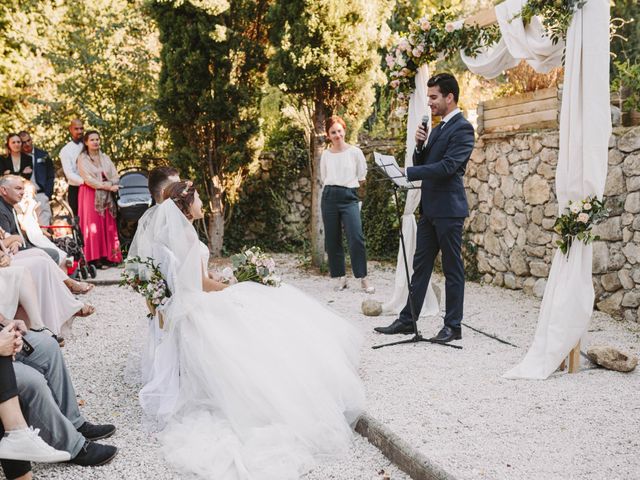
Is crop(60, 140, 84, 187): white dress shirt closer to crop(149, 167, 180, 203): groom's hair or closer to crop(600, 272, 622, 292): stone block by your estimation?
crop(149, 167, 180, 203): groom's hair

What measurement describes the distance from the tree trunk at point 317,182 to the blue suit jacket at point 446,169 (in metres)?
3.34

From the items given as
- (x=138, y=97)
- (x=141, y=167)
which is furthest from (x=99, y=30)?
(x=141, y=167)

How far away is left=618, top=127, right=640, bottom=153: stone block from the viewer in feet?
18.2

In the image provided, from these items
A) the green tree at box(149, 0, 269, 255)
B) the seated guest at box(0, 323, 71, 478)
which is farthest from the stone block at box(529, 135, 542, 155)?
the seated guest at box(0, 323, 71, 478)

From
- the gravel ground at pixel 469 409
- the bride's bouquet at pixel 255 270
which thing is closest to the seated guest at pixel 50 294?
the gravel ground at pixel 469 409

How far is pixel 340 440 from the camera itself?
128 inches

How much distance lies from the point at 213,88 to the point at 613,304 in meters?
5.95

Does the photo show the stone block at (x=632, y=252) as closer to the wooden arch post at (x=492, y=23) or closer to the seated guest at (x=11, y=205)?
the wooden arch post at (x=492, y=23)

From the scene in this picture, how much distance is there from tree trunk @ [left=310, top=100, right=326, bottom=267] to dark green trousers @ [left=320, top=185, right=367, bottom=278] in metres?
1.19

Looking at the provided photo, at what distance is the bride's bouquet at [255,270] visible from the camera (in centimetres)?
423

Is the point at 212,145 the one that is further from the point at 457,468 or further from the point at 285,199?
the point at 457,468

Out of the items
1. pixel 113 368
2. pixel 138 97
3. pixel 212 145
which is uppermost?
pixel 138 97

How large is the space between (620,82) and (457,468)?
498cm

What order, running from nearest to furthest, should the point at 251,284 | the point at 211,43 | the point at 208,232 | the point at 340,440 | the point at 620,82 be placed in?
the point at 340,440, the point at 251,284, the point at 620,82, the point at 211,43, the point at 208,232
